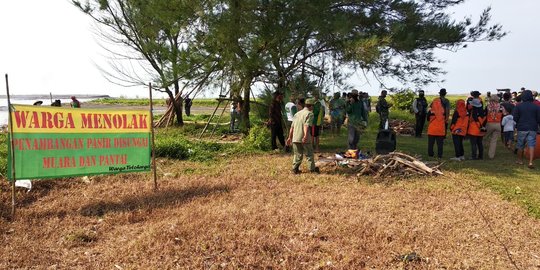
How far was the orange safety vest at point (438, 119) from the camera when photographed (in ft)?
29.4

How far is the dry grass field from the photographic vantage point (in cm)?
398

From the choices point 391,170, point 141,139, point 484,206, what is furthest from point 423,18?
point 141,139

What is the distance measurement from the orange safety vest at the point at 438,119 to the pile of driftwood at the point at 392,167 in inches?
58.0

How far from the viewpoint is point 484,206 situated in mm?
5641

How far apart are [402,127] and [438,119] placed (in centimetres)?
633

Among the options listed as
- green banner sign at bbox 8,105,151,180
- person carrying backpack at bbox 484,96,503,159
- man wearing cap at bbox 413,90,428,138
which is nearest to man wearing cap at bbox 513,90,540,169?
person carrying backpack at bbox 484,96,503,159

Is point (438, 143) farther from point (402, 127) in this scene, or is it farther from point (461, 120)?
point (402, 127)

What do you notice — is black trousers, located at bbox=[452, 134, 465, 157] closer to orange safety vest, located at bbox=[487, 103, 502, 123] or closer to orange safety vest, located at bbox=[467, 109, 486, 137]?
orange safety vest, located at bbox=[467, 109, 486, 137]

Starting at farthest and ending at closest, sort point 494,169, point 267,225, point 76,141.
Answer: point 494,169 < point 76,141 < point 267,225

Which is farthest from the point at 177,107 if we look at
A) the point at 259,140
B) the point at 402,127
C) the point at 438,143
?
the point at 438,143

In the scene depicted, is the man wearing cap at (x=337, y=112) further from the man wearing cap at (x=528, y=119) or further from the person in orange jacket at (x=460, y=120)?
the man wearing cap at (x=528, y=119)

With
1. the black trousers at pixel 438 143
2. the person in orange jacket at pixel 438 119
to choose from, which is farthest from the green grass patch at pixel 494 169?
the person in orange jacket at pixel 438 119

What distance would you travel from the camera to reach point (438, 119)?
29.5 feet

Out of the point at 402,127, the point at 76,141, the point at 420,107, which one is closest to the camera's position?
the point at 76,141
